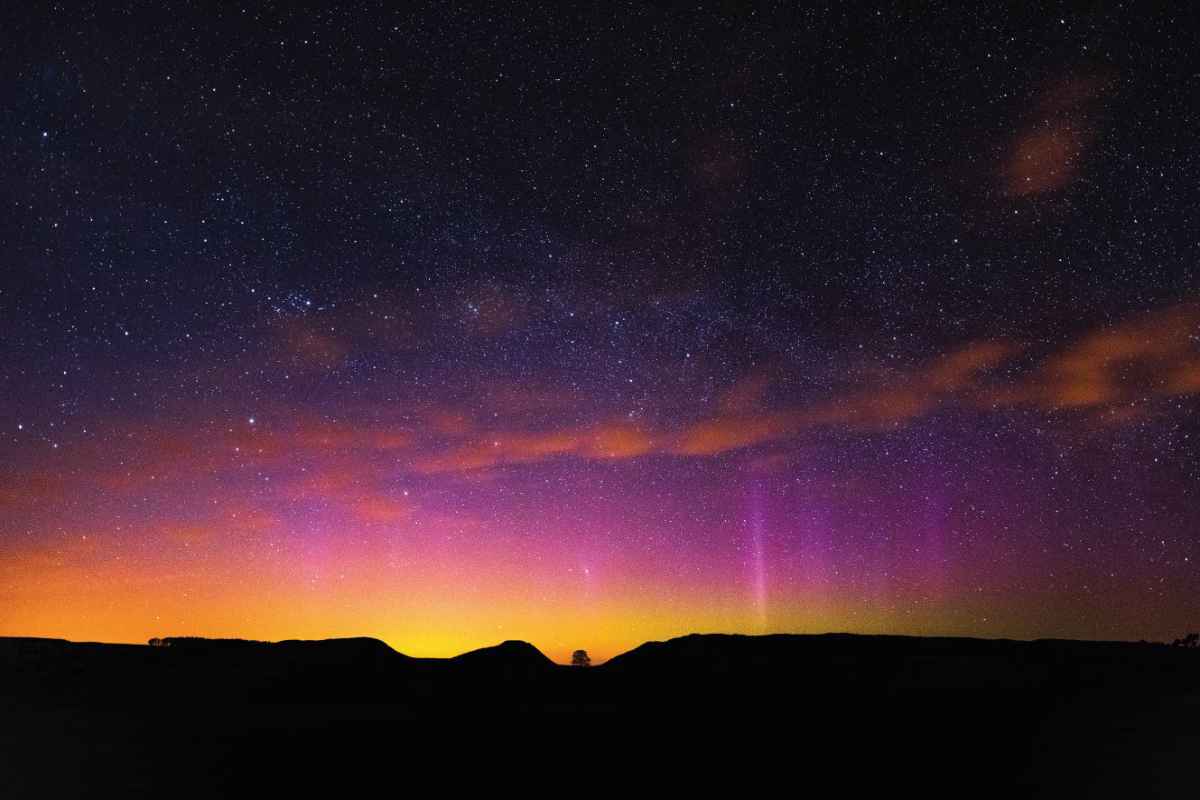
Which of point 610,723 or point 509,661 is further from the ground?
point 509,661

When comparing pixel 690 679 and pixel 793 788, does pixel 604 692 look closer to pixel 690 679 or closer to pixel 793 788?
pixel 690 679

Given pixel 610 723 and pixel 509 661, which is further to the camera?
pixel 509 661

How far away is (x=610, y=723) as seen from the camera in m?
25.5

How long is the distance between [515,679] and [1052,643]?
24974mm

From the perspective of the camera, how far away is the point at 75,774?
16641 millimetres

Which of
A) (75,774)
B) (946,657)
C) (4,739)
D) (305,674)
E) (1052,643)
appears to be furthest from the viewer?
(1052,643)

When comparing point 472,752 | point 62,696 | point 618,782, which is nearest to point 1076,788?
point 618,782

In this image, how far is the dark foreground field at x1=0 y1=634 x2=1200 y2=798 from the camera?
18.6 meters

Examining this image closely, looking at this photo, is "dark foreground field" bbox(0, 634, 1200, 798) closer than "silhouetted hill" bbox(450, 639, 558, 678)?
Yes

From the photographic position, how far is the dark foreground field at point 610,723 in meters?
18.6

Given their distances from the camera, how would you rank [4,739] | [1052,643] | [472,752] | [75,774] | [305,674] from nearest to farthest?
1. [75,774]
2. [4,739]
3. [472,752]
4. [305,674]
5. [1052,643]

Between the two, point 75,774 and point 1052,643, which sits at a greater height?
point 1052,643

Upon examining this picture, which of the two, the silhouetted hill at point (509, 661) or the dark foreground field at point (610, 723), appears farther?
the silhouetted hill at point (509, 661)

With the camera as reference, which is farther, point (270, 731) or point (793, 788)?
point (270, 731)
